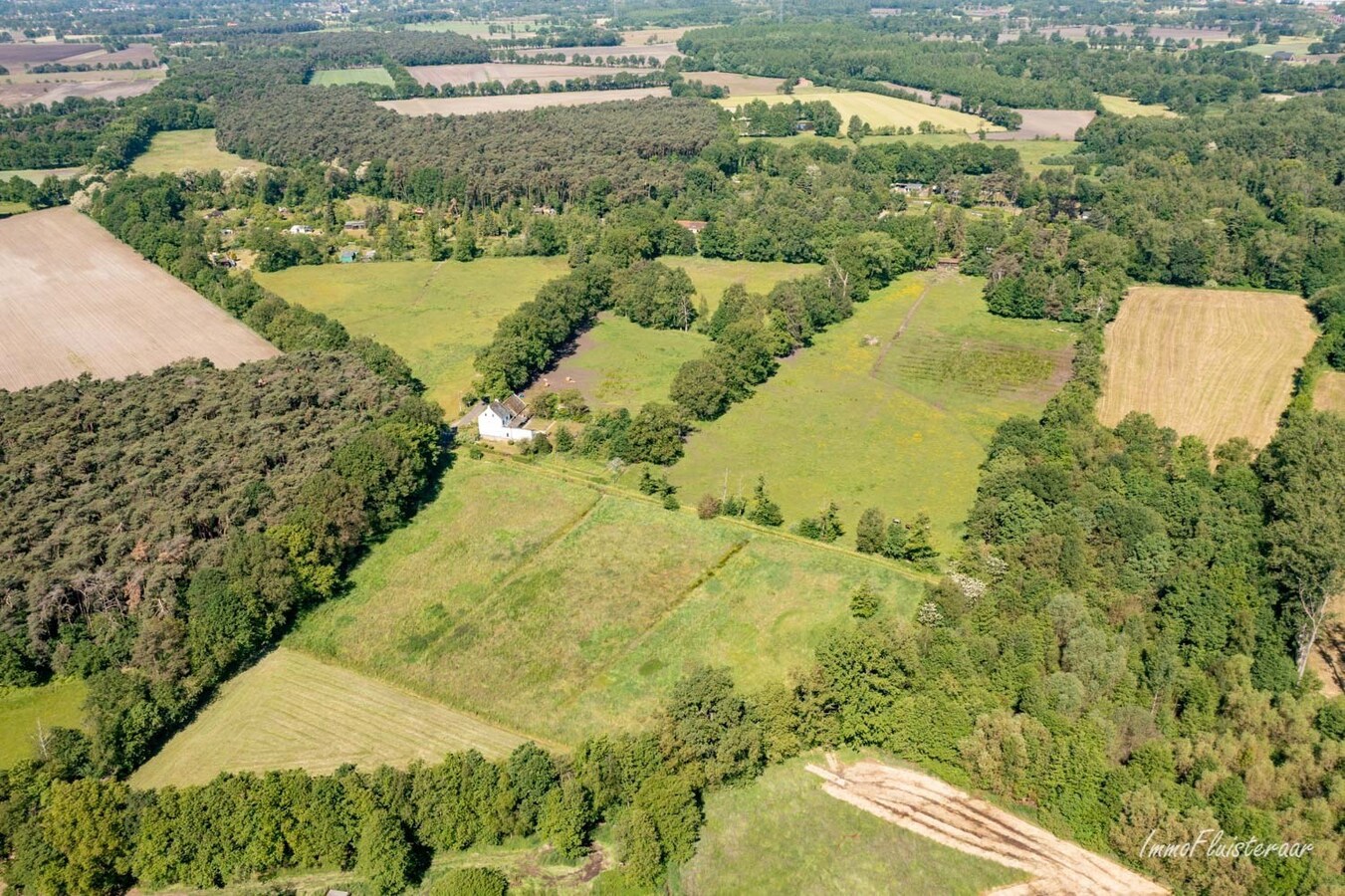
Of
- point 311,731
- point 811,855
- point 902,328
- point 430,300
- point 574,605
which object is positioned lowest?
point 811,855

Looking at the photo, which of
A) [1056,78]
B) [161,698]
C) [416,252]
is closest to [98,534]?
[161,698]

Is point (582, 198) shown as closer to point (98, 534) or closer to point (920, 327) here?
point (920, 327)

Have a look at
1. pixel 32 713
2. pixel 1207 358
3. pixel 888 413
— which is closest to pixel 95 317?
pixel 32 713

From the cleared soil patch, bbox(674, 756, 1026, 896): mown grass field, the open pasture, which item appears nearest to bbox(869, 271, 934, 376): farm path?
the open pasture

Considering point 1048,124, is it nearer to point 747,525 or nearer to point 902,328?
point 902,328

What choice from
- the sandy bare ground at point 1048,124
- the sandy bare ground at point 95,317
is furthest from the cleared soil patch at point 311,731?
the sandy bare ground at point 1048,124
